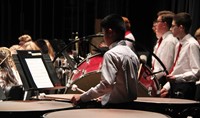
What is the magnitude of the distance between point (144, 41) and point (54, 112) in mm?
6573

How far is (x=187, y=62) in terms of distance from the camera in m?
5.20

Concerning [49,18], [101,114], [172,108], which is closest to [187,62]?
[172,108]

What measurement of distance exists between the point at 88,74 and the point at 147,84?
649mm

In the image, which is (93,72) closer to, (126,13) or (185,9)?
(185,9)

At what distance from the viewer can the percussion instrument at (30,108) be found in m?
3.42

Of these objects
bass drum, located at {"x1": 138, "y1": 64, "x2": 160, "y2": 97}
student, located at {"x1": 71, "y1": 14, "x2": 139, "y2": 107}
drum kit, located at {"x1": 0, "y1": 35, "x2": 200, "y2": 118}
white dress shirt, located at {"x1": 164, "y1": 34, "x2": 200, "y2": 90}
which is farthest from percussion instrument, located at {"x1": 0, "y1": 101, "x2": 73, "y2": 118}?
white dress shirt, located at {"x1": 164, "y1": 34, "x2": 200, "y2": 90}

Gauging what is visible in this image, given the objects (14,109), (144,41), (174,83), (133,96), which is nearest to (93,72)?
(174,83)

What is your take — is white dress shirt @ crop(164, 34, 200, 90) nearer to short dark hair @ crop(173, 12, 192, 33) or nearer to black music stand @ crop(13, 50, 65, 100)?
short dark hair @ crop(173, 12, 192, 33)

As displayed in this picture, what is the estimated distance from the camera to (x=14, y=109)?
139 inches

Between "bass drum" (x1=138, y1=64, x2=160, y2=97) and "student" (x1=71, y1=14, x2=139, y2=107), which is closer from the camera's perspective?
"student" (x1=71, y1=14, x2=139, y2=107)

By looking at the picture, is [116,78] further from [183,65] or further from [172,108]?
[183,65]

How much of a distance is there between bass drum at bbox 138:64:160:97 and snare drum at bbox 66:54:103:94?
0.46 metres

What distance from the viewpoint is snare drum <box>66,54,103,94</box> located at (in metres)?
5.18

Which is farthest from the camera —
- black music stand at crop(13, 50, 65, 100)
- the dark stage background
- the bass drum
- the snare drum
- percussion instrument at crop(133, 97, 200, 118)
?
the dark stage background
